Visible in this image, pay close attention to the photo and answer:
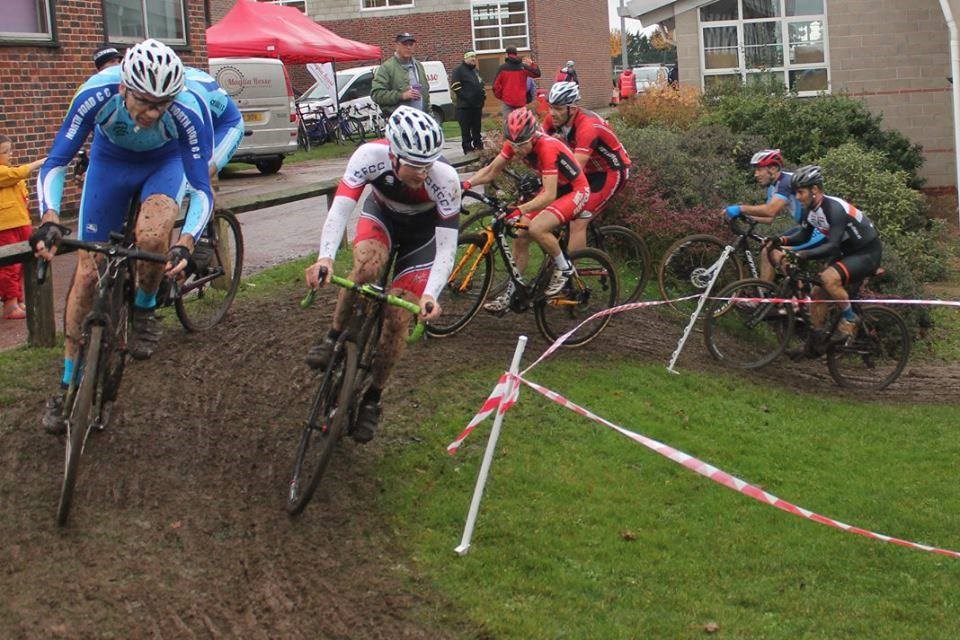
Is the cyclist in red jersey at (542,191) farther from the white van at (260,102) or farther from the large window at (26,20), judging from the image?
the white van at (260,102)

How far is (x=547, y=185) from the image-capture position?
9883mm

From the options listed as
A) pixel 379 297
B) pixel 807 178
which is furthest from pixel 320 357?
pixel 807 178

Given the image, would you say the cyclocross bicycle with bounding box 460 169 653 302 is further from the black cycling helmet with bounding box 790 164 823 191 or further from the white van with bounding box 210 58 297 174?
the white van with bounding box 210 58 297 174

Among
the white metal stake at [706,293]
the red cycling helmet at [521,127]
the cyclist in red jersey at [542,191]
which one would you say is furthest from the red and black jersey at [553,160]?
the white metal stake at [706,293]

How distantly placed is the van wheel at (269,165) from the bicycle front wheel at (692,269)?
1142 centimetres

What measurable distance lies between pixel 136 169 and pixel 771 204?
6891 mm

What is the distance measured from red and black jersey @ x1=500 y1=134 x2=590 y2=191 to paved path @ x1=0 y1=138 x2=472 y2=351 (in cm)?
255

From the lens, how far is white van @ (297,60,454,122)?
3303 cm

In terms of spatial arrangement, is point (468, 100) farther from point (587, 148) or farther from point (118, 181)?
point (118, 181)

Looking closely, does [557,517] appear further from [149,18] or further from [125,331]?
[149,18]

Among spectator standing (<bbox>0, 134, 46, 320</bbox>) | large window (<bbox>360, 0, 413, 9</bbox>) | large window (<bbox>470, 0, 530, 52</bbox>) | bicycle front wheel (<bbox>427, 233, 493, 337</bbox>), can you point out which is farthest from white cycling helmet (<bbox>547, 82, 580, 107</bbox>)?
large window (<bbox>360, 0, 413, 9</bbox>)

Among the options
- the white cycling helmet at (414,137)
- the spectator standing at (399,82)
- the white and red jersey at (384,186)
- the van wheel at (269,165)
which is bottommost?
the white and red jersey at (384,186)

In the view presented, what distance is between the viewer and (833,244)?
11359 mm

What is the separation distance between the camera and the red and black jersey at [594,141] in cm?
1127
